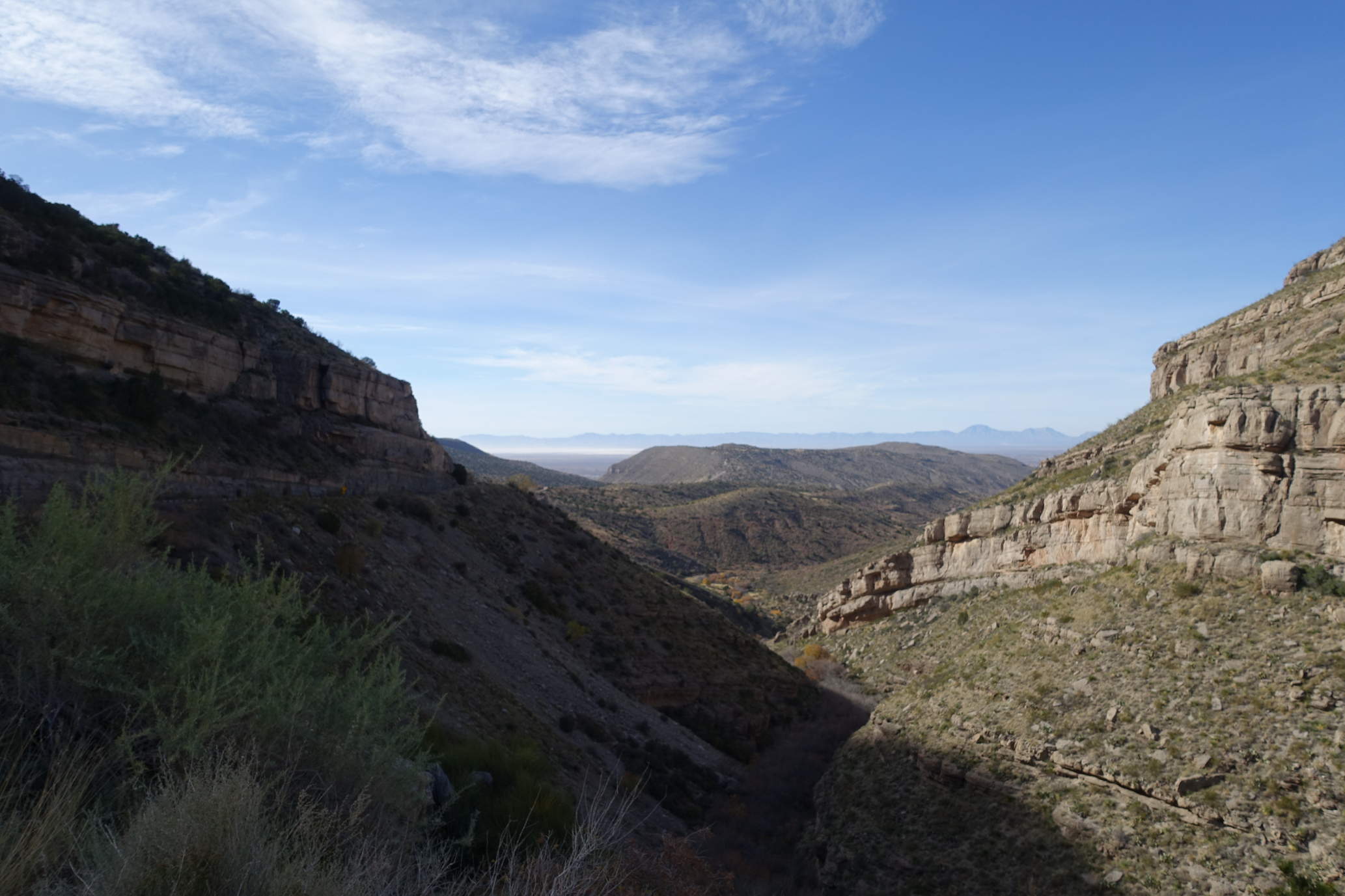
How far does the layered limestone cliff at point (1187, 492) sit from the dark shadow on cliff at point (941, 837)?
7689 millimetres

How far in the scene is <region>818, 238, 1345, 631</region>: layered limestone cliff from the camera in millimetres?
16969

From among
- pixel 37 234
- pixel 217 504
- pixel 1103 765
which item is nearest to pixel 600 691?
pixel 217 504

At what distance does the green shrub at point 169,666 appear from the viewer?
627 centimetres

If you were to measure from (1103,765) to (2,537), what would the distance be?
18410 millimetres

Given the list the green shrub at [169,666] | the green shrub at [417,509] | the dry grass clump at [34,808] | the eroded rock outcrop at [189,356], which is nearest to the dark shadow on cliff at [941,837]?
the green shrub at [169,666]

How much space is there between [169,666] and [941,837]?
16.3 meters

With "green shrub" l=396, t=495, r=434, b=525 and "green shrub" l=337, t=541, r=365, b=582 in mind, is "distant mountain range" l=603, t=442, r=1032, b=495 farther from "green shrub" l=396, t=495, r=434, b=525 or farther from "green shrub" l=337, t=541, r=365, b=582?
"green shrub" l=337, t=541, r=365, b=582

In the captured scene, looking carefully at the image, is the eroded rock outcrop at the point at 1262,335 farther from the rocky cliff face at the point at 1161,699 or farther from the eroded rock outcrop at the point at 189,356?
the eroded rock outcrop at the point at 189,356

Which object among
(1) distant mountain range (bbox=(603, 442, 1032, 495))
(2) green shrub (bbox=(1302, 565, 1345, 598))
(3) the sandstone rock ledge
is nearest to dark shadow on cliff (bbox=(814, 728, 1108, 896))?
(2) green shrub (bbox=(1302, 565, 1345, 598))

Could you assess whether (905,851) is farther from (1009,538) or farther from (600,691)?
(1009,538)

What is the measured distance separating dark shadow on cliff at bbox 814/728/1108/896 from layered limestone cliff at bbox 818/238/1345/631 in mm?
7689

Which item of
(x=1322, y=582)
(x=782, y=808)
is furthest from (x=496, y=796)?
(x=1322, y=582)

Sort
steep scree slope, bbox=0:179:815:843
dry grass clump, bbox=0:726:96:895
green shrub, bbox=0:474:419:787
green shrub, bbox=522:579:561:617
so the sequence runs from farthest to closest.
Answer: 1. green shrub, bbox=522:579:561:617
2. steep scree slope, bbox=0:179:815:843
3. green shrub, bbox=0:474:419:787
4. dry grass clump, bbox=0:726:96:895

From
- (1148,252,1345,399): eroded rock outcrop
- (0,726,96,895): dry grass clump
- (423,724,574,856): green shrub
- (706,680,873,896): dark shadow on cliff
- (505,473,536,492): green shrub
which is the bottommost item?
(706,680,873,896): dark shadow on cliff
